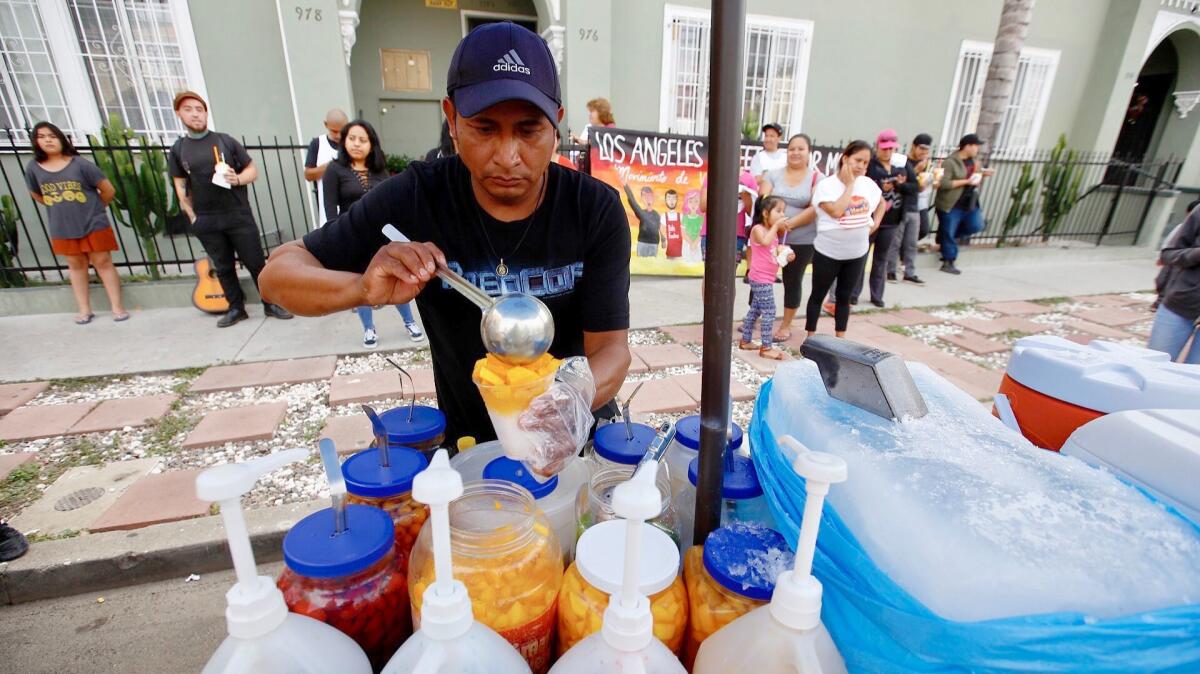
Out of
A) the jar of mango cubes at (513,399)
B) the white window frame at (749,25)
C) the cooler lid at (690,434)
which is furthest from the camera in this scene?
the white window frame at (749,25)

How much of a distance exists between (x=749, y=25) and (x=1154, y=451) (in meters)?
9.44

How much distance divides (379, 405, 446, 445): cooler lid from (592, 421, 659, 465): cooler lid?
36cm

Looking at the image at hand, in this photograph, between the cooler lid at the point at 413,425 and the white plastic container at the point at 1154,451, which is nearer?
the white plastic container at the point at 1154,451

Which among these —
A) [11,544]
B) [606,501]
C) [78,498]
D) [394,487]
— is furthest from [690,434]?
[78,498]

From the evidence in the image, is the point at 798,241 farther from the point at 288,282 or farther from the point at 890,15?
the point at 890,15

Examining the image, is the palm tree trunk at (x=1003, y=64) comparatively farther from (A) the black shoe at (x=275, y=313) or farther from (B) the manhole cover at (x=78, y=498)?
(B) the manhole cover at (x=78, y=498)

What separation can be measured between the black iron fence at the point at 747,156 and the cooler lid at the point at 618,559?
20.5 feet

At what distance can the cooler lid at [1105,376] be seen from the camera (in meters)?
1.05

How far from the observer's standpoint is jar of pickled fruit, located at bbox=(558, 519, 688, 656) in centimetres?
71

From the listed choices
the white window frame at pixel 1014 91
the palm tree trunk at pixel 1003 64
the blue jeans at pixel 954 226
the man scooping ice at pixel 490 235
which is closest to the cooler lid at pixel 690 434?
the man scooping ice at pixel 490 235

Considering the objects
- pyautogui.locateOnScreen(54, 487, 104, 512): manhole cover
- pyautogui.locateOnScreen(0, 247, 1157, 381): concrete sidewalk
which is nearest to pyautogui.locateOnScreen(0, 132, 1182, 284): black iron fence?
pyautogui.locateOnScreen(0, 247, 1157, 381): concrete sidewalk

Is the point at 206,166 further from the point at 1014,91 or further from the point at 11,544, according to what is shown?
Result: the point at 1014,91

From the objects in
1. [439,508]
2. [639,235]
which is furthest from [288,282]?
[639,235]

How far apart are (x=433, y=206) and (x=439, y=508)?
1081 millimetres
